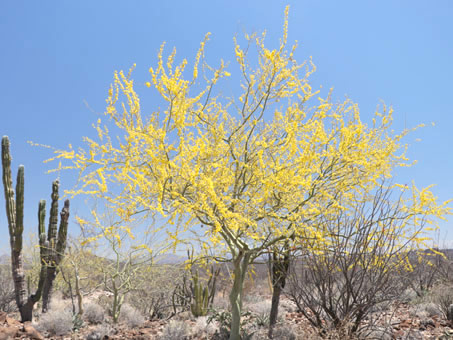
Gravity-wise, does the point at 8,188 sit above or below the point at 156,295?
above

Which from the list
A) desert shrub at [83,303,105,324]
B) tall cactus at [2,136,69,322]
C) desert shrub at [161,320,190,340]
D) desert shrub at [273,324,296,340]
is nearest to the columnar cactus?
desert shrub at [161,320,190,340]

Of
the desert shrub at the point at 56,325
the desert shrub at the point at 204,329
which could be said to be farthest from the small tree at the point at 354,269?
the desert shrub at the point at 56,325

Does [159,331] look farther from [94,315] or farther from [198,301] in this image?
[94,315]

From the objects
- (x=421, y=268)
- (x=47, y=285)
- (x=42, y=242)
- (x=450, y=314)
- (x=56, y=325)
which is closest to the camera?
(x=56, y=325)

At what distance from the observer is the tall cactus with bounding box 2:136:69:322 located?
11.3 metres

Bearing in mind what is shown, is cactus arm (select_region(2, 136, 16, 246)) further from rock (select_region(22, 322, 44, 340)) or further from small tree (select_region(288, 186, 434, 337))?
small tree (select_region(288, 186, 434, 337))

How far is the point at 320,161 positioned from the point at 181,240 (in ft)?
→ 10.8

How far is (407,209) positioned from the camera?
778 cm

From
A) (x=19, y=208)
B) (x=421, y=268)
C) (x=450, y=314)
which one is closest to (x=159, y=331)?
(x=19, y=208)

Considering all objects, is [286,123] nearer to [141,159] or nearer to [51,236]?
[141,159]

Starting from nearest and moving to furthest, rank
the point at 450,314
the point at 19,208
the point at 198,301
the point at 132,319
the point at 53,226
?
the point at 450,314, the point at 132,319, the point at 198,301, the point at 19,208, the point at 53,226

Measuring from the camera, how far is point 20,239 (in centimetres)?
1163

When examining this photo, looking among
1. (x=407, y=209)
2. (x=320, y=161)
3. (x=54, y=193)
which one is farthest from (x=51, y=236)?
(x=407, y=209)

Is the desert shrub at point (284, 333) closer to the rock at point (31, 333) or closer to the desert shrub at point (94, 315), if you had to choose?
the rock at point (31, 333)
